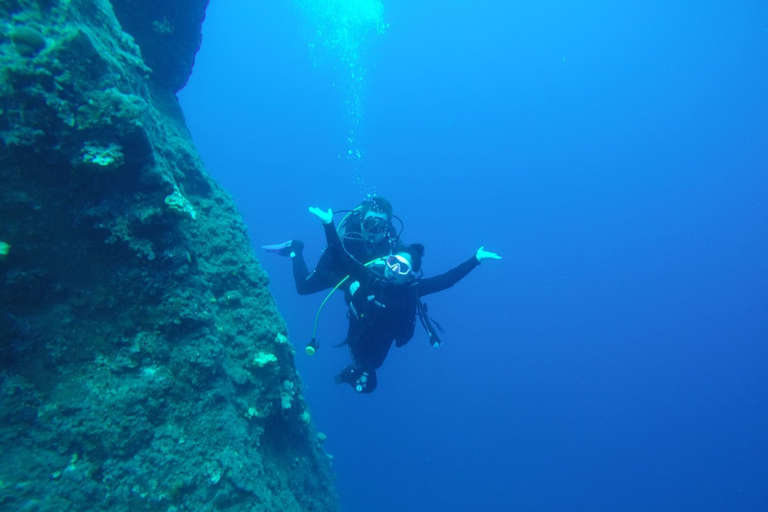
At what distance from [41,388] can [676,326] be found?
98613 millimetres

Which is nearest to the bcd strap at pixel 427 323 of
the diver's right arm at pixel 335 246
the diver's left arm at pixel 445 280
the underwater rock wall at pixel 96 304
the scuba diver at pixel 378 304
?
the scuba diver at pixel 378 304

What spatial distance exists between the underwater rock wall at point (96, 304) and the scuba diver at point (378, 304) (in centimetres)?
268

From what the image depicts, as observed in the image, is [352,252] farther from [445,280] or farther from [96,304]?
[96,304]

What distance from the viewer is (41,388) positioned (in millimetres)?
1991

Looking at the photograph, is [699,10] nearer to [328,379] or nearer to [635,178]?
[635,178]

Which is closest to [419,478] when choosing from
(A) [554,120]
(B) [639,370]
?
(B) [639,370]

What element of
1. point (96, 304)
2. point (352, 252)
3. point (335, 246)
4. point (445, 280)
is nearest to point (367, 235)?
point (352, 252)

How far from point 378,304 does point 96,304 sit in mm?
3554

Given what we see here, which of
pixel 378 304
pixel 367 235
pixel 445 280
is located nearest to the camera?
pixel 378 304

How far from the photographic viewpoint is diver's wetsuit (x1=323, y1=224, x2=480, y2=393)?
209 inches

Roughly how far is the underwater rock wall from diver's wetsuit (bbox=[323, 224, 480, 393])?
2782mm

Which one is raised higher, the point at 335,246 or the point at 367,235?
the point at 367,235

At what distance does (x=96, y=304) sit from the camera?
7.13 ft

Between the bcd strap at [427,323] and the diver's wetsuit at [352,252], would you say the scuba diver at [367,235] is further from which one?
the bcd strap at [427,323]
